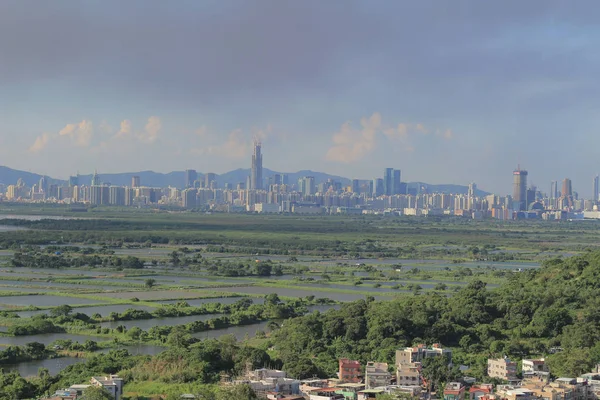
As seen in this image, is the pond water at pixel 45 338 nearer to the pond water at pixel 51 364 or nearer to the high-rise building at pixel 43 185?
the pond water at pixel 51 364

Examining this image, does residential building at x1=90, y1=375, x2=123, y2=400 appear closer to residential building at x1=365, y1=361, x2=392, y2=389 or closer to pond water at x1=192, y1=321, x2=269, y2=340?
residential building at x1=365, y1=361, x2=392, y2=389

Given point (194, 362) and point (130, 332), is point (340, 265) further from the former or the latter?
point (194, 362)

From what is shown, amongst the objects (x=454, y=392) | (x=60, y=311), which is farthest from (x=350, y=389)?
(x=60, y=311)

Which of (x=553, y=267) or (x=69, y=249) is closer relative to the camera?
(x=553, y=267)

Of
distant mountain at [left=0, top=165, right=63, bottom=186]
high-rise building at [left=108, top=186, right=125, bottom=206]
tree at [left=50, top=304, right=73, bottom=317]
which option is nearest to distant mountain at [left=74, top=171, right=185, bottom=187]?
distant mountain at [left=0, top=165, right=63, bottom=186]

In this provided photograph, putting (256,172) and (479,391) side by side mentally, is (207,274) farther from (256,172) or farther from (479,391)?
(256,172)

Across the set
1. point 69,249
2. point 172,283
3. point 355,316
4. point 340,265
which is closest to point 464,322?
point 355,316
